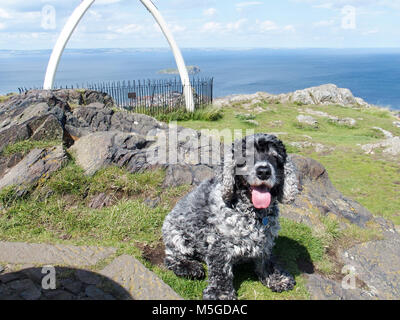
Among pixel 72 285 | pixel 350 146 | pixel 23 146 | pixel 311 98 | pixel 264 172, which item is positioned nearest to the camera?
pixel 264 172

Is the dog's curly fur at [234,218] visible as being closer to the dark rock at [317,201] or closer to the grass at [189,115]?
the dark rock at [317,201]

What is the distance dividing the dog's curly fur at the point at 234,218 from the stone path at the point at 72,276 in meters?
0.59

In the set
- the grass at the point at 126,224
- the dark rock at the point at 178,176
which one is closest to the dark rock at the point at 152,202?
the grass at the point at 126,224

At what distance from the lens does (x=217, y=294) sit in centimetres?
381

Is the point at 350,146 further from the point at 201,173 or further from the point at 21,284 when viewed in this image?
the point at 21,284

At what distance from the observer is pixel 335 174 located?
11391 mm

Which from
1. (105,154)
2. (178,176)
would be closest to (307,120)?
(178,176)

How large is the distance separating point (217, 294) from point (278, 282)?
0.88 m

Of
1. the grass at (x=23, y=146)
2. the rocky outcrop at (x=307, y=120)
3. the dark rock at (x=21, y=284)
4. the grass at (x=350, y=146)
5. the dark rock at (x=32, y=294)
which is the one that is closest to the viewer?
the dark rock at (x=32, y=294)

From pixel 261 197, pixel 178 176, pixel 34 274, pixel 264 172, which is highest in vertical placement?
pixel 264 172

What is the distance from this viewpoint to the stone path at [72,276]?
3.37 meters
